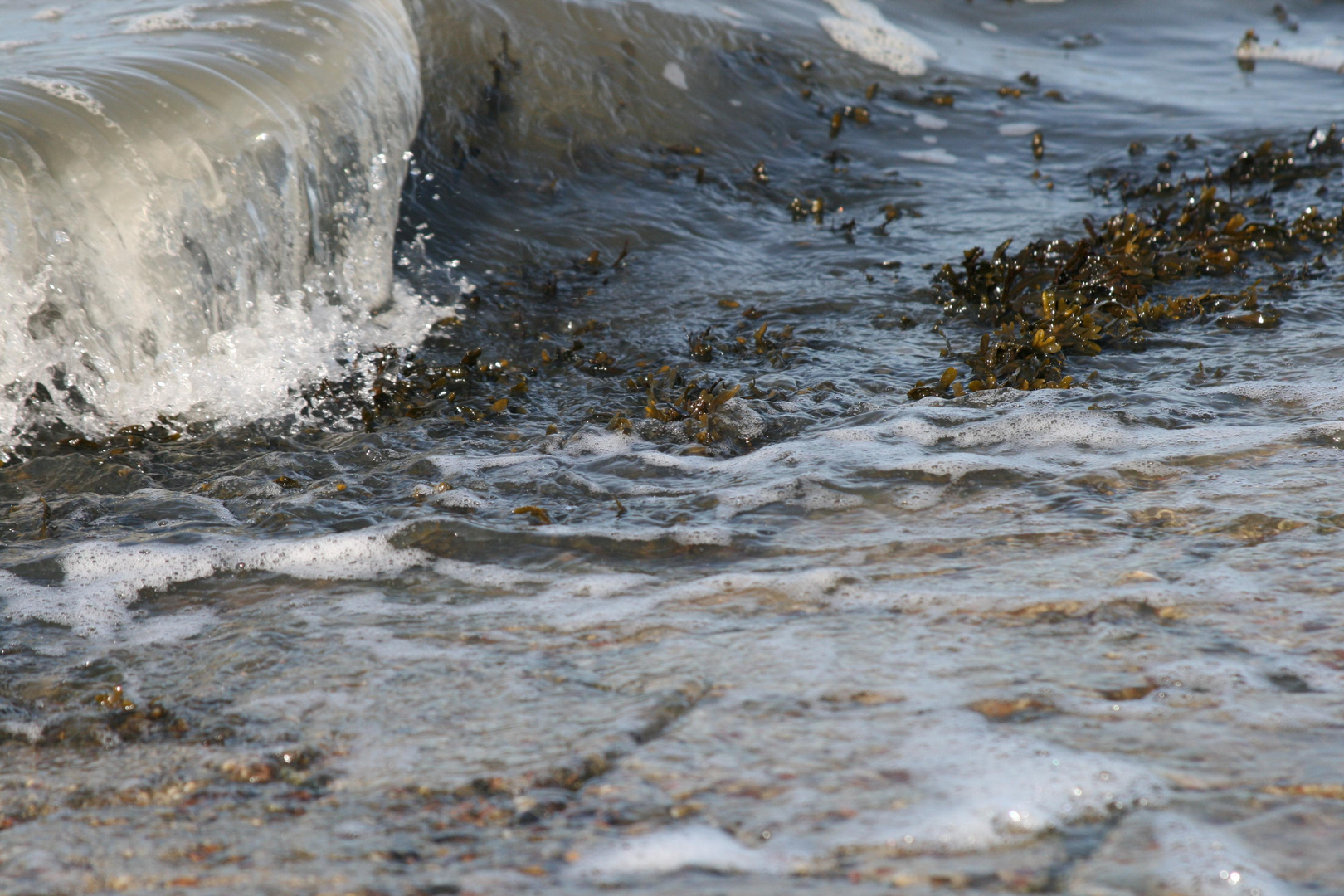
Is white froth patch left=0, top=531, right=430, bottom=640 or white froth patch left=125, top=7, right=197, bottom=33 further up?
white froth patch left=125, top=7, right=197, bottom=33

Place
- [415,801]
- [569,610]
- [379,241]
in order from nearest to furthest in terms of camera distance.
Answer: [415,801]
[569,610]
[379,241]

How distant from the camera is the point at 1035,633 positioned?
2715 millimetres

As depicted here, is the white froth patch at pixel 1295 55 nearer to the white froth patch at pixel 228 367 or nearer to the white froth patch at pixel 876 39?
the white froth patch at pixel 876 39

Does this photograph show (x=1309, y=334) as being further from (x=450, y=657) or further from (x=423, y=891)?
(x=423, y=891)

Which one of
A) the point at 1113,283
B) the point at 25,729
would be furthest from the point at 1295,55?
the point at 25,729

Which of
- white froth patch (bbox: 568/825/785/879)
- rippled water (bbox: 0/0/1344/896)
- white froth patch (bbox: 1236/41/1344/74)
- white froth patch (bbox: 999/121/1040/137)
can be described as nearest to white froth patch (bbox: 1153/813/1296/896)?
rippled water (bbox: 0/0/1344/896)

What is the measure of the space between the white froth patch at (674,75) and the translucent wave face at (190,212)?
2.60 m

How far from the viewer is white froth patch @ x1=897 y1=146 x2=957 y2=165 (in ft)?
26.9

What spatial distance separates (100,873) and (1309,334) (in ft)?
17.5

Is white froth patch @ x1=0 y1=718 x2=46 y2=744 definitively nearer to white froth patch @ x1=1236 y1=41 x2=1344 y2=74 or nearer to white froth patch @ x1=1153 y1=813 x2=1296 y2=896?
white froth patch @ x1=1153 y1=813 x2=1296 y2=896

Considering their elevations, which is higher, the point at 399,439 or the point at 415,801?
the point at 399,439

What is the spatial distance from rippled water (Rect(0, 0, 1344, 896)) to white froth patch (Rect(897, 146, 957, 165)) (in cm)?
5

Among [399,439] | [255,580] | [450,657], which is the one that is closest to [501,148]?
[399,439]

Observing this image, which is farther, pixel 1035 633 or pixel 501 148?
pixel 501 148
